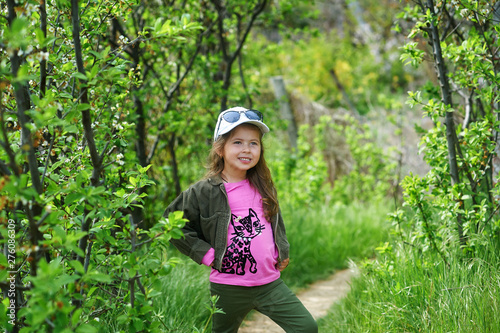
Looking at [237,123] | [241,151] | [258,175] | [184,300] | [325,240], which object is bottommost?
[325,240]

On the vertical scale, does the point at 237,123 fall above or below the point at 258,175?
above

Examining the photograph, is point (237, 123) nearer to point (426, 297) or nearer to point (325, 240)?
point (426, 297)

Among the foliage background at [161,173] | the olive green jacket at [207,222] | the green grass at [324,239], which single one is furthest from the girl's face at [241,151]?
the green grass at [324,239]

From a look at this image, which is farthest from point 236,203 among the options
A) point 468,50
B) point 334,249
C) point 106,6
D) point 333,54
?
point 333,54

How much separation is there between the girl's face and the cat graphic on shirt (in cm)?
29

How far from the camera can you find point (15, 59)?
5.00ft

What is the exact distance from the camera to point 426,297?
2.59 metres

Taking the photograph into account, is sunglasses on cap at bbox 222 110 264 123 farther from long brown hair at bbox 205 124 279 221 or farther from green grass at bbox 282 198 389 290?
green grass at bbox 282 198 389 290

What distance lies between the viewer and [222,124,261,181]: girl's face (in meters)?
2.52

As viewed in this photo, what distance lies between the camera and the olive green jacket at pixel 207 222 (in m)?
2.38

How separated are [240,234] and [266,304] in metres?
0.39

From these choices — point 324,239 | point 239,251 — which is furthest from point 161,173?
point 239,251

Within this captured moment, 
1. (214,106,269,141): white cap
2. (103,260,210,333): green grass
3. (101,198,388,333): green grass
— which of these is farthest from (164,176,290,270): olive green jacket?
(101,198,388,333): green grass

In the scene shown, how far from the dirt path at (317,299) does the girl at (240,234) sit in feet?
3.79
